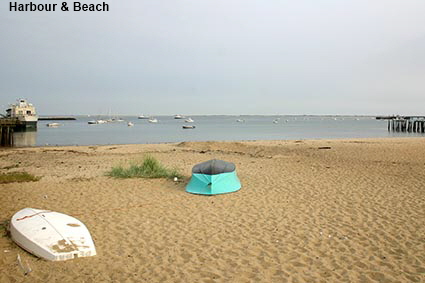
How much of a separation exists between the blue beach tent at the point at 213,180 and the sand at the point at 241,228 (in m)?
0.33

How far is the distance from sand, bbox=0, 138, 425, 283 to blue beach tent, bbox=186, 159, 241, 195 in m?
0.33

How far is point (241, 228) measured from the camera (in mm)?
6711

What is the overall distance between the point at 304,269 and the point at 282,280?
A: 53 cm

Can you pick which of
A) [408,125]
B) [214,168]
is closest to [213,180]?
[214,168]

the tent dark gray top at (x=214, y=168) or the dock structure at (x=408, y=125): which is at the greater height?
the dock structure at (x=408, y=125)

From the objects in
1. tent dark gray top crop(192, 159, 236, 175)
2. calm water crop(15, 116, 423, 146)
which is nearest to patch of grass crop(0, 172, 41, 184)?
tent dark gray top crop(192, 159, 236, 175)

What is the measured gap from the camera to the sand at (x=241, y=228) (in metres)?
4.77

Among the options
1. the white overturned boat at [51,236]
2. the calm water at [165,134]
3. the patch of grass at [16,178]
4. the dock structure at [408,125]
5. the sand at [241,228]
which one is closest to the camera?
the sand at [241,228]

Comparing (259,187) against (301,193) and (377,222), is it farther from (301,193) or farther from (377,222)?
(377,222)

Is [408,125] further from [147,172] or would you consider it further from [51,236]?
[51,236]

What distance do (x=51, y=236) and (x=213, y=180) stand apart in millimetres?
5047

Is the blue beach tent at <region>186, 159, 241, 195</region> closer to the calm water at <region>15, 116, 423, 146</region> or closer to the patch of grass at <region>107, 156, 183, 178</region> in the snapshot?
the patch of grass at <region>107, 156, 183, 178</region>

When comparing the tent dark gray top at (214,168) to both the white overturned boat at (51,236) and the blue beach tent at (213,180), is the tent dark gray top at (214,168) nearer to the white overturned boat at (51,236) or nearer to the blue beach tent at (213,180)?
the blue beach tent at (213,180)

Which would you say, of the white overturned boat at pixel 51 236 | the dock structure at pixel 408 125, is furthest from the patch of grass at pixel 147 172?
the dock structure at pixel 408 125
